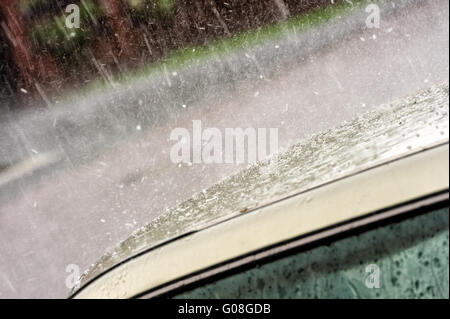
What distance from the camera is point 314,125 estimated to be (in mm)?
7383

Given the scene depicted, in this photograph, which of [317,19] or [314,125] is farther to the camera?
[317,19]

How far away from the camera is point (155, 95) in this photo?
9867 mm

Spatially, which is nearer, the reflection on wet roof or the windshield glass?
the reflection on wet roof

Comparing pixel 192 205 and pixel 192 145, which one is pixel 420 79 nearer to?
pixel 192 145

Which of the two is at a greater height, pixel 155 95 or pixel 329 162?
pixel 155 95

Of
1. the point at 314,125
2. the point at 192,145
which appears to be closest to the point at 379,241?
the point at 314,125

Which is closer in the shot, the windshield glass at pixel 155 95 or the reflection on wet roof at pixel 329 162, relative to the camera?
the reflection on wet roof at pixel 329 162

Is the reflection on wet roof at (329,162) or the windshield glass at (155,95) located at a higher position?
the windshield glass at (155,95)

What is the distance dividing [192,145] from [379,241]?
Result: 21.7ft

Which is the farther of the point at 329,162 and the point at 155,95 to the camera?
the point at 155,95

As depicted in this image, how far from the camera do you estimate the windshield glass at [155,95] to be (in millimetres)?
7059

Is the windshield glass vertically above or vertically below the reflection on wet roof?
above

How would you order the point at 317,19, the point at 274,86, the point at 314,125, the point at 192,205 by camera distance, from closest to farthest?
the point at 192,205 < the point at 314,125 < the point at 274,86 < the point at 317,19

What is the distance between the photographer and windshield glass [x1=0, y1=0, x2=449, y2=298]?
278 inches
